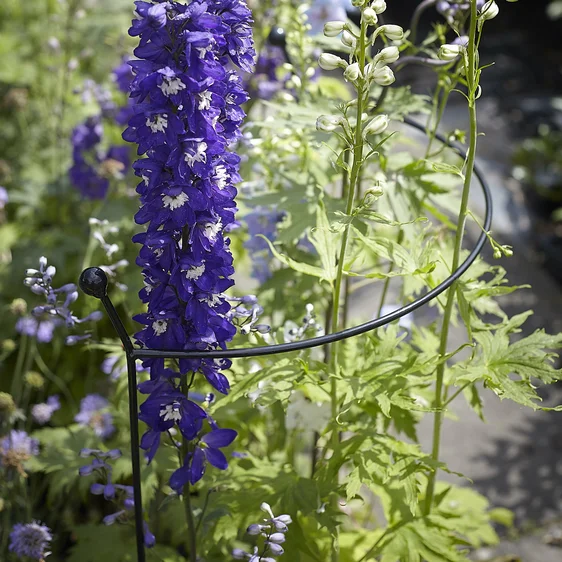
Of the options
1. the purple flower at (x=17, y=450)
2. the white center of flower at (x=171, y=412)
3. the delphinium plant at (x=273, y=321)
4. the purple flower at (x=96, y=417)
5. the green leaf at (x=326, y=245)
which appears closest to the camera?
the delphinium plant at (x=273, y=321)

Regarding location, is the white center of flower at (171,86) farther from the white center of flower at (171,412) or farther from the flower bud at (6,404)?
the flower bud at (6,404)

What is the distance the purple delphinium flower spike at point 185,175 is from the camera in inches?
47.6

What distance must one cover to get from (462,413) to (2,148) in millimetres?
3174

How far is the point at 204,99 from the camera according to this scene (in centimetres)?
123

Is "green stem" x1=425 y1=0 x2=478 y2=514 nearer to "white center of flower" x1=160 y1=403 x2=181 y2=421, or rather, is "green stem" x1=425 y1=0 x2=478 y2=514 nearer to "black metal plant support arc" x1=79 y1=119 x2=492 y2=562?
"black metal plant support arc" x1=79 y1=119 x2=492 y2=562

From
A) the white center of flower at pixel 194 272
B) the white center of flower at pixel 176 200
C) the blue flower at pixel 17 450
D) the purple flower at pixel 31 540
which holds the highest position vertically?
the white center of flower at pixel 176 200

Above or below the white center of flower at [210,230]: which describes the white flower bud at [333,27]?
above

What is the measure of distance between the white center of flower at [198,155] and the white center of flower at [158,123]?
65mm

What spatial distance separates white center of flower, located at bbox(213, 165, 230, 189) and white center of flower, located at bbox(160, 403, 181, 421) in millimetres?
475

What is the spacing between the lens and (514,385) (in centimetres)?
150

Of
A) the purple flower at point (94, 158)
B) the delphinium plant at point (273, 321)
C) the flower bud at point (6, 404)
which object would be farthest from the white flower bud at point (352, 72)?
the purple flower at point (94, 158)

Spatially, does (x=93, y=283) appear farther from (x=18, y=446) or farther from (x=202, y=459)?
(x=18, y=446)

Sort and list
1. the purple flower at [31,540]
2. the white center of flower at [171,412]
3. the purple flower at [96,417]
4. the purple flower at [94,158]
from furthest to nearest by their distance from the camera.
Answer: the purple flower at [94,158] < the purple flower at [96,417] < the purple flower at [31,540] < the white center of flower at [171,412]

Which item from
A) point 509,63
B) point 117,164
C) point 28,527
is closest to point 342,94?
point 117,164
